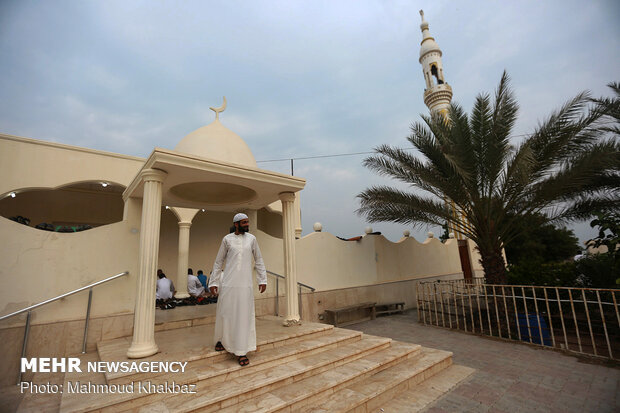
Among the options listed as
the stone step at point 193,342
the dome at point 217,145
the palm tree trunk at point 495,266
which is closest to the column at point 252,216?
the dome at point 217,145

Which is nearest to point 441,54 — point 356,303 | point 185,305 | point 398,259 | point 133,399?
point 398,259

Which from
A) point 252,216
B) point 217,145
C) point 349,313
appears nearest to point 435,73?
point 217,145

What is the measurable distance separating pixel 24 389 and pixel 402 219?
7804 millimetres

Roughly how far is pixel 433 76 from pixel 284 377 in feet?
61.3

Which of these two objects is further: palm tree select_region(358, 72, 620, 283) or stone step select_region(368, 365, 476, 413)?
palm tree select_region(358, 72, 620, 283)

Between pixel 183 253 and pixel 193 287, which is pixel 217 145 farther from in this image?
pixel 193 287

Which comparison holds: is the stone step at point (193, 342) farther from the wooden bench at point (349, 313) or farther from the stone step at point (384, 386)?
the wooden bench at point (349, 313)

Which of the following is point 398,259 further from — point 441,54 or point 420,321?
point 441,54

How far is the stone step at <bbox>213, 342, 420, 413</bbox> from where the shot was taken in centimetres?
277

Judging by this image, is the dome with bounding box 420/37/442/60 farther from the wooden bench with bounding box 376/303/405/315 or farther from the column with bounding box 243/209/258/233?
the column with bounding box 243/209/258/233

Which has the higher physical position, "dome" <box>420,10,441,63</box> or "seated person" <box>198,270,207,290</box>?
"dome" <box>420,10,441,63</box>

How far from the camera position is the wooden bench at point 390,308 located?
29.1 ft

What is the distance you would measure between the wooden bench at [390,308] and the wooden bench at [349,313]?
517 millimetres

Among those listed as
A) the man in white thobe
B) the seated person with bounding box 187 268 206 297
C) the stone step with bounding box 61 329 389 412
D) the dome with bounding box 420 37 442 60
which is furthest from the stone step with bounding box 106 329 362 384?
the dome with bounding box 420 37 442 60
